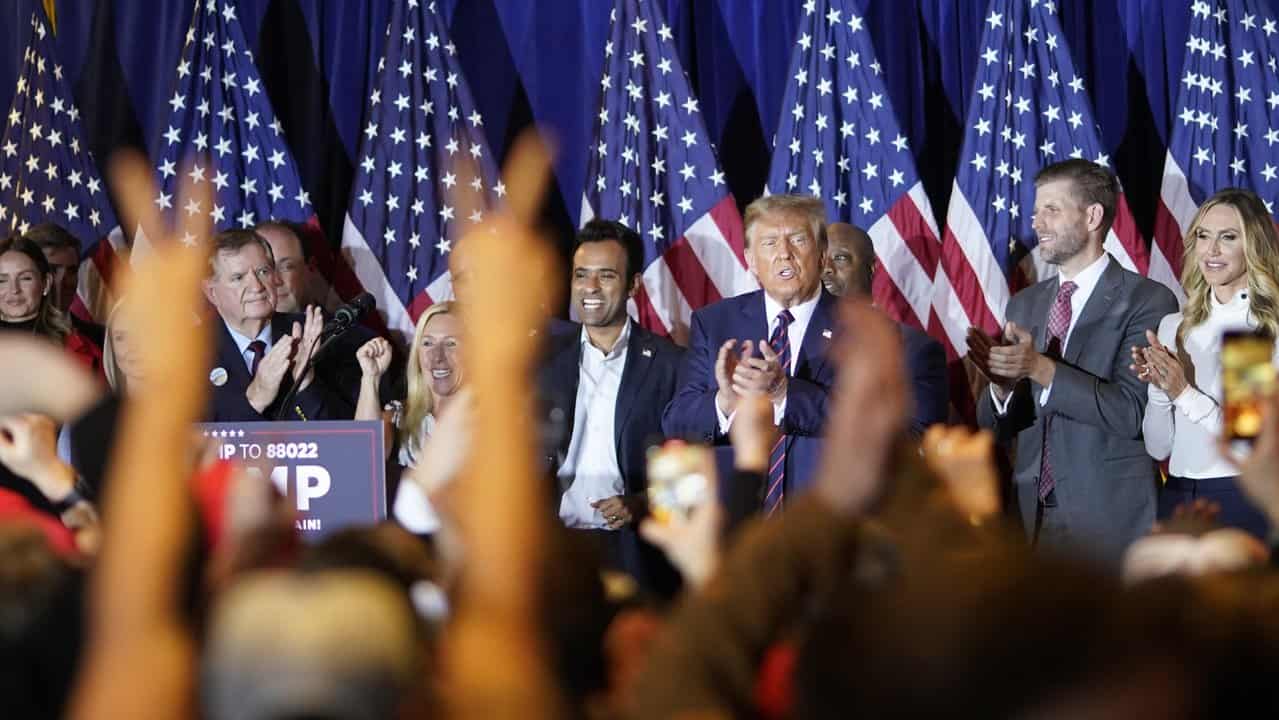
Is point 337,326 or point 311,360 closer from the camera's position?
point 337,326

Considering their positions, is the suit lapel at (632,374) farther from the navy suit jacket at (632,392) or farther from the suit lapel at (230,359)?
the suit lapel at (230,359)

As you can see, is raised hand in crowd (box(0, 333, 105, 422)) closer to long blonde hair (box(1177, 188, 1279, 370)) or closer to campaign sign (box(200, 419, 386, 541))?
campaign sign (box(200, 419, 386, 541))

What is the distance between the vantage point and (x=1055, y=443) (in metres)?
4.98

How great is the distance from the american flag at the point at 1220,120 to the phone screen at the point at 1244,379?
3460 millimetres

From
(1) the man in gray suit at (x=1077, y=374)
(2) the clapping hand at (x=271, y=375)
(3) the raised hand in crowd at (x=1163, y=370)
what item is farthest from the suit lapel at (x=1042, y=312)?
(2) the clapping hand at (x=271, y=375)

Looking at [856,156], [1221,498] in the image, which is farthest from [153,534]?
[856,156]

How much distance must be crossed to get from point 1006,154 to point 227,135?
3.23 metres

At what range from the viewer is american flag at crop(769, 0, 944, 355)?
20.0 feet

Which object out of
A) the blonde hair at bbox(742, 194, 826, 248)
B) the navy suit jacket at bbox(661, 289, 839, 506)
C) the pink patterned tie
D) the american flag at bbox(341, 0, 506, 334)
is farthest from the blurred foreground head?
the american flag at bbox(341, 0, 506, 334)

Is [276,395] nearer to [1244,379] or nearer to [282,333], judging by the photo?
[282,333]

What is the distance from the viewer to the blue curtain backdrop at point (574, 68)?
6.50 m

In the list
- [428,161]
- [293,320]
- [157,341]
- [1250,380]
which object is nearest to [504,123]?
[428,161]

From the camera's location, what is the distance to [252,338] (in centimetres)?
499

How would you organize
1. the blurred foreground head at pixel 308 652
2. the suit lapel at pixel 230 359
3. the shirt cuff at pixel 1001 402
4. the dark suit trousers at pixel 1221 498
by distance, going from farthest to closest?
the shirt cuff at pixel 1001 402 < the suit lapel at pixel 230 359 < the dark suit trousers at pixel 1221 498 < the blurred foreground head at pixel 308 652
